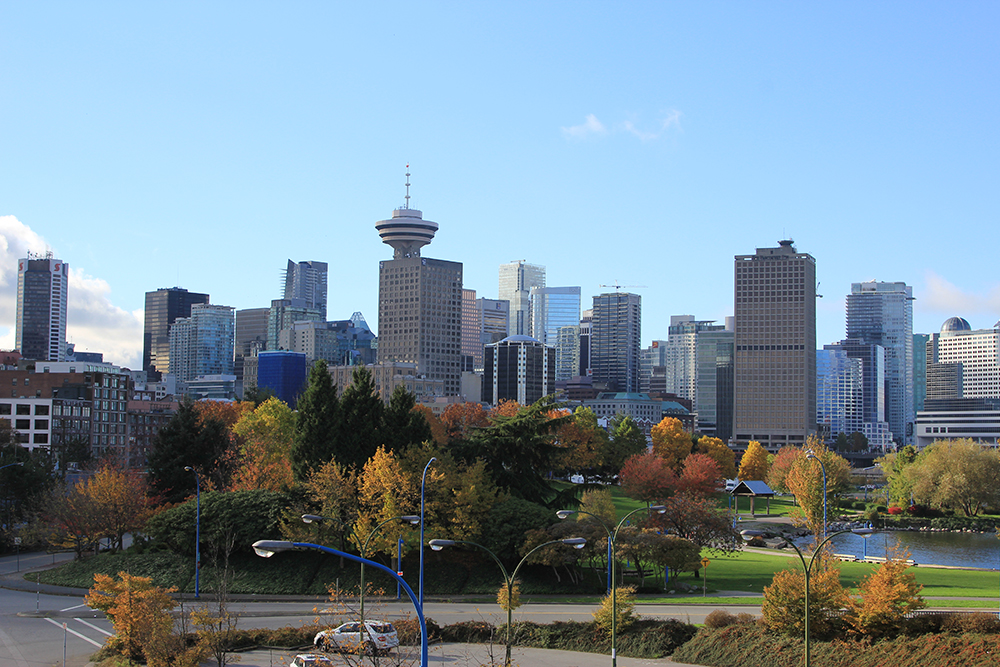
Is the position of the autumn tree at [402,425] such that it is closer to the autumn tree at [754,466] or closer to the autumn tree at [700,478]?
the autumn tree at [700,478]

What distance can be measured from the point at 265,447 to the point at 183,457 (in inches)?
532

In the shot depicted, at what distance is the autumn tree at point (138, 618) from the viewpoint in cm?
3697

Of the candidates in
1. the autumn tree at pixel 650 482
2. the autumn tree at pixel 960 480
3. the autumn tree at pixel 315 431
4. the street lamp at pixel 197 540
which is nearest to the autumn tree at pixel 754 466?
the autumn tree at pixel 960 480

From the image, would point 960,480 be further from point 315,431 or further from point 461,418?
point 315,431

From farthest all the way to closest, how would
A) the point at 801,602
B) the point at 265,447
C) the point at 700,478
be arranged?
the point at 700,478, the point at 265,447, the point at 801,602

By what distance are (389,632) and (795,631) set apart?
52.3ft

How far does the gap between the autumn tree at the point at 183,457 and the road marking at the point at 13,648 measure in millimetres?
29427

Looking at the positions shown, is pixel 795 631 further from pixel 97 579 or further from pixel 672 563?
pixel 97 579

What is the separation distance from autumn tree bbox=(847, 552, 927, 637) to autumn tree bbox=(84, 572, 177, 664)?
2589 centimetres

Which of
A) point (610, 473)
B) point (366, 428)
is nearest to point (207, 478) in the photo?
point (366, 428)

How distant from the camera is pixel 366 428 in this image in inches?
2781

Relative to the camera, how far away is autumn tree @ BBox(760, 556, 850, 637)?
1521 inches

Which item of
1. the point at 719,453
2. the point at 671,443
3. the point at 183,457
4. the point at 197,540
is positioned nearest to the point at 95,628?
the point at 197,540

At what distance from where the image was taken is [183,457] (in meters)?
79.4
